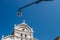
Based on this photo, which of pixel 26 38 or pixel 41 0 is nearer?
pixel 41 0

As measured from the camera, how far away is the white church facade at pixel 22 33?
55.3 metres

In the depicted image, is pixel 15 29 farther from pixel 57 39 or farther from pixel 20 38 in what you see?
pixel 57 39

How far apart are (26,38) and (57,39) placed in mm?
7283

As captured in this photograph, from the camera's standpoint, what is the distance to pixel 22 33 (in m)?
56.4

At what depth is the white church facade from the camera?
5527 cm

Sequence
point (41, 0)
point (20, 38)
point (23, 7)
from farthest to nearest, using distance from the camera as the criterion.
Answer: point (20, 38)
point (23, 7)
point (41, 0)

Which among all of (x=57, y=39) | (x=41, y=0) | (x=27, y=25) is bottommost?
(x=41, y=0)

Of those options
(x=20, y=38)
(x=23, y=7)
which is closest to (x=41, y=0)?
(x=23, y=7)

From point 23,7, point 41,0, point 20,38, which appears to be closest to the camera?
point 41,0

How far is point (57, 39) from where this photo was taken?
186ft

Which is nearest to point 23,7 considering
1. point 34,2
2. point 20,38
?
point 34,2

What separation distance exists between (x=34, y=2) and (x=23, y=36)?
27022 mm

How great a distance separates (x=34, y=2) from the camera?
29.9 meters

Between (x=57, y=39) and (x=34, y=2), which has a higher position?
(x=57, y=39)
